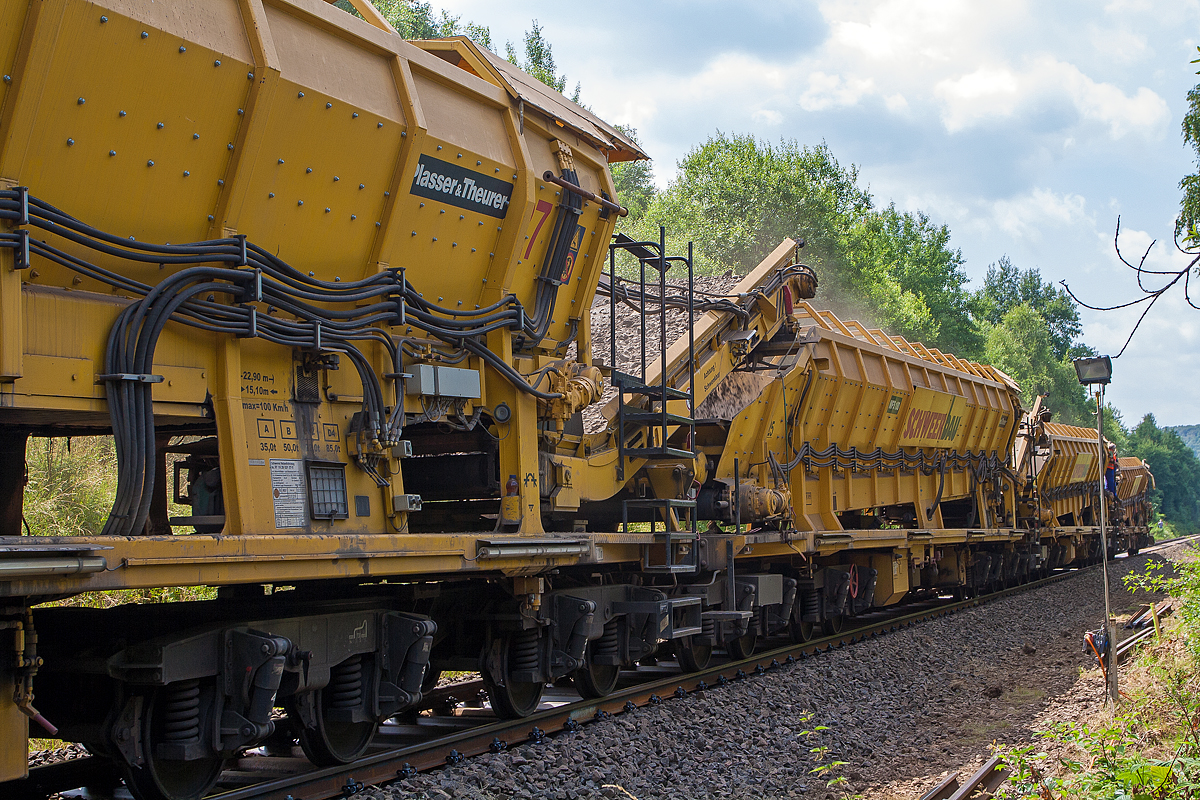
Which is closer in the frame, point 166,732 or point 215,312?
point 215,312

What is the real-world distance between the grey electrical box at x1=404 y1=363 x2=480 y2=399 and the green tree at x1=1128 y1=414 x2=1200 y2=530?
271ft

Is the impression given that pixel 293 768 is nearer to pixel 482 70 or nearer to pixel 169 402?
pixel 169 402

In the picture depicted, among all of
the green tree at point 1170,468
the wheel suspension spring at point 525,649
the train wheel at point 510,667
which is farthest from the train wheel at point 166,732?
the green tree at point 1170,468

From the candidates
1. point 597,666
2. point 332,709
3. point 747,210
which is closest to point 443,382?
point 332,709

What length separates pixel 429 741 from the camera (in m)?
6.19

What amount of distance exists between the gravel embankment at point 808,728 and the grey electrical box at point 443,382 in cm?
215

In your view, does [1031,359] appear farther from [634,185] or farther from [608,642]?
[608,642]

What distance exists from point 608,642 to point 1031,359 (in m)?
66.9

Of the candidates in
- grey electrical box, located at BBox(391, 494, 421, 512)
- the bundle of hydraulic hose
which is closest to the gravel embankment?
grey electrical box, located at BBox(391, 494, 421, 512)

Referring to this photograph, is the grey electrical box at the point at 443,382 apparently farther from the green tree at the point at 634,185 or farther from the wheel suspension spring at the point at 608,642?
the green tree at the point at 634,185

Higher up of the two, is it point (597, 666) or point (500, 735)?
point (597, 666)

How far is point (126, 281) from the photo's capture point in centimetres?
417

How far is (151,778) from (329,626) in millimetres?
1100

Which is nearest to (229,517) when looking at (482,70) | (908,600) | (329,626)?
(329,626)
